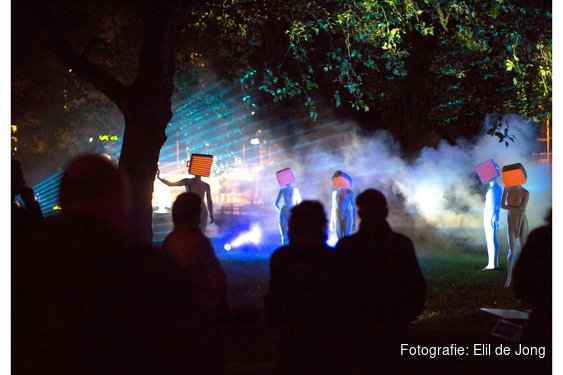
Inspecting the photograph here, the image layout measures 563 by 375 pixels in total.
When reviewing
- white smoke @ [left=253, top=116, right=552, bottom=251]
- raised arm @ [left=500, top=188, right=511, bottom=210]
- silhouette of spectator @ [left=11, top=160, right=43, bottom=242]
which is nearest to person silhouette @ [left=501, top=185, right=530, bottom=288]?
raised arm @ [left=500, top=188, right=511, bottom=210]

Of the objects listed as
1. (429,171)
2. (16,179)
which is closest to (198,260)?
(16,179)

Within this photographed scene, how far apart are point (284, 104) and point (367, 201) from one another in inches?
898

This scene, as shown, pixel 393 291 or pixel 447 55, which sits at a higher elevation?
pixel 447 55

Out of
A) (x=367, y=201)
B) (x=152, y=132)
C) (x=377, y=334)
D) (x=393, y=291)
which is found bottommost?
(x=377, y=334)

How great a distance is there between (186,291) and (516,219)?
9.94 metres

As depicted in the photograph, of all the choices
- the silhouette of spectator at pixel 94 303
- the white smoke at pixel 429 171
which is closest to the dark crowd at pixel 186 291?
the silhouette of spectator at pixel 94 303

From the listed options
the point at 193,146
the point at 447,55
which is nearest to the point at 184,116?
the point at 193,146

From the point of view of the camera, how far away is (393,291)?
14.2 ft

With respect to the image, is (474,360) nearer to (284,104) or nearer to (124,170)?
(124,170)

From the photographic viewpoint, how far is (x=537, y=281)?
13.8 feet

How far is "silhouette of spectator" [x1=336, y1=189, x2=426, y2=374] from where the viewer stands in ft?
14.1

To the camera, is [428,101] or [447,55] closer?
[447,55]

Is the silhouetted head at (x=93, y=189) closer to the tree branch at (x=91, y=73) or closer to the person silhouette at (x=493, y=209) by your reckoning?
the tree branch at (x=91, y=73)

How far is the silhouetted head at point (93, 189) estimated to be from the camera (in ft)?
10.6
